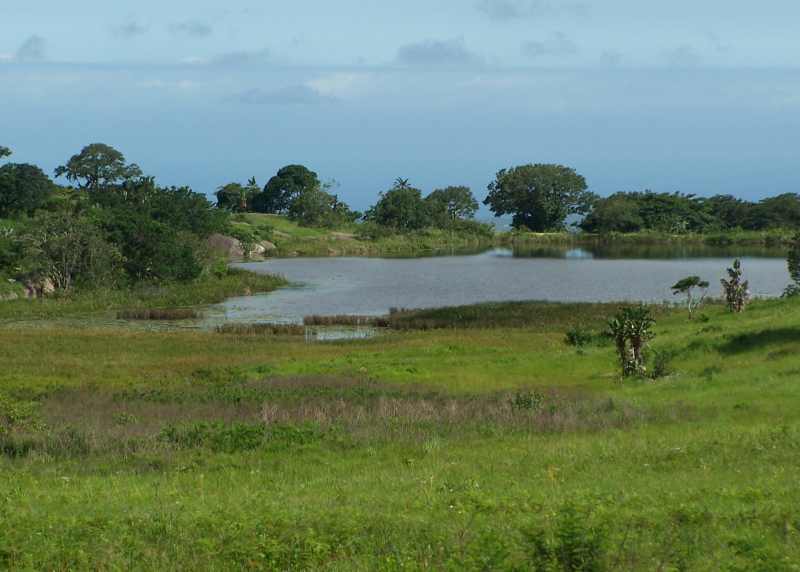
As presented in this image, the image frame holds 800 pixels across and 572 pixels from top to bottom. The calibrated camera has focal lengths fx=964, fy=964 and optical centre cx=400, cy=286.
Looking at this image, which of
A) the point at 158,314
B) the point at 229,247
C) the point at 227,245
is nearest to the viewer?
the point at 158,314

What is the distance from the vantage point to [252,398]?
2439 cm

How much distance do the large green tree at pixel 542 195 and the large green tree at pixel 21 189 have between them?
9161 centimetres

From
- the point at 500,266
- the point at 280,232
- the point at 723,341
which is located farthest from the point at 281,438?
the point at 280,232

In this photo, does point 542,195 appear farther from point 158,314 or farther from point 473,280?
point 158,314

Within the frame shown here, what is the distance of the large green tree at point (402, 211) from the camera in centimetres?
14875

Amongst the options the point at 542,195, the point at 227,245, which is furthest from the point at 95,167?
the point at 542,195

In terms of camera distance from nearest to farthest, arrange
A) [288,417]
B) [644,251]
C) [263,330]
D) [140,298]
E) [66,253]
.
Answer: [288,417] → [263,330] → [140,298] → [66,253] → [644,251]

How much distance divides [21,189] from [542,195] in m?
97.0

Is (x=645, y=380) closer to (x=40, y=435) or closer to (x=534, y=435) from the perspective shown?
(x=534, y=435)

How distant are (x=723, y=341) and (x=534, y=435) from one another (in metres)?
15.5

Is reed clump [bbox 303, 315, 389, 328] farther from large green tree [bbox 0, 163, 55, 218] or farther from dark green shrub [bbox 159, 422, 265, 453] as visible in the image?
large green tree [bbox 0, 163, 55, 218]

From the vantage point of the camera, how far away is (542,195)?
167 m

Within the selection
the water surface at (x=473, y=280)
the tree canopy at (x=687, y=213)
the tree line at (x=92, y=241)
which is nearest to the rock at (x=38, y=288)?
the tree line at (x=92, y=241)

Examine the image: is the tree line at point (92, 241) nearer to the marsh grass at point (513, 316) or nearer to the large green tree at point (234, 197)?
the marsh grass at point (513, 316)
